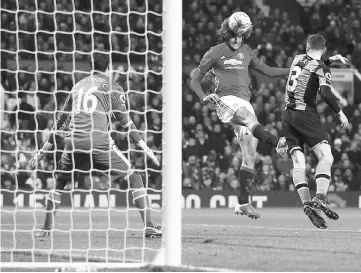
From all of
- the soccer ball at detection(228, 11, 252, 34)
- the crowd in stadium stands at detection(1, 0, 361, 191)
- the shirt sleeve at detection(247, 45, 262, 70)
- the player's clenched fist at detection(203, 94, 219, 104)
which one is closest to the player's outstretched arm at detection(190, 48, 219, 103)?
the player's clenched fist at detection(203, 94, 219, 104)

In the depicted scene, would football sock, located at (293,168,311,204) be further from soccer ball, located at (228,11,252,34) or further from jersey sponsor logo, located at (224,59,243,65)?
soccer ball, located at (228,11,252,34)

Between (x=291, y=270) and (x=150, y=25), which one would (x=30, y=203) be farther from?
(x=291, y=270)

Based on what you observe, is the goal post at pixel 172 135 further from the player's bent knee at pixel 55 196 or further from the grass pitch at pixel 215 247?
the player's bent knee at pixel 55 196

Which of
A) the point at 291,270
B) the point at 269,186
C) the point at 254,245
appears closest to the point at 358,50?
the point at 269,186

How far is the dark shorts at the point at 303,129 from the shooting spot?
426 inches

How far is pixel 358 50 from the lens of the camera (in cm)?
2502

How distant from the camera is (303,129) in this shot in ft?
35.6

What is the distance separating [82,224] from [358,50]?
1400 centimetres

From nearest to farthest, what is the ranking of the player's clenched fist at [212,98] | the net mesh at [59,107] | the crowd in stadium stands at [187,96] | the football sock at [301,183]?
the player's clenched fist at [212,98]
the football sock at [301,183]
the net mesh at [59,107]
the crowd in stadium stands at [187,96]

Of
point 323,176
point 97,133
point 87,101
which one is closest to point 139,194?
point 97,133

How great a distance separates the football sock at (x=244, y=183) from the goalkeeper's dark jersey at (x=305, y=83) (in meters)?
1.02

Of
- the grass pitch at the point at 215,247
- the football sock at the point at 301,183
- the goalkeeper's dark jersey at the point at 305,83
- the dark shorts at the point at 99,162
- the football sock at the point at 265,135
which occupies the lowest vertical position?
the grass pitch at the point at 215,247

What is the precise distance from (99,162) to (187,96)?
11.8m

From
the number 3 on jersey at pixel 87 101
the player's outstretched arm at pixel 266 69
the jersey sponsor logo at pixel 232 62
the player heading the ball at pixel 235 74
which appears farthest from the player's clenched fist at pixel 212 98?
the number 3 on jersey at pixel 87 101
